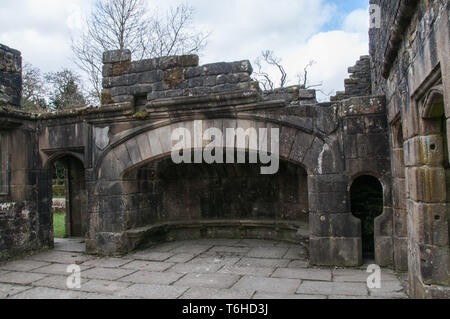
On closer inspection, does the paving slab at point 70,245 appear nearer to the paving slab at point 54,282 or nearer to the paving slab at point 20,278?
the paving slab at point 20,278

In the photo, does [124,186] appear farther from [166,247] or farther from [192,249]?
[192,249]

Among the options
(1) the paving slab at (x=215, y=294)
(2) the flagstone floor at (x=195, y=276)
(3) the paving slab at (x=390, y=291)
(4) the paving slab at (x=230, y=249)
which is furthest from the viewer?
(4) the paving slab at (x=230, y=249)

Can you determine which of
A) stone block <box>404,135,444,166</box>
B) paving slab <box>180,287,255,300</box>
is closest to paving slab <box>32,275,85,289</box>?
paving slab <box>180,287,255,300</box>

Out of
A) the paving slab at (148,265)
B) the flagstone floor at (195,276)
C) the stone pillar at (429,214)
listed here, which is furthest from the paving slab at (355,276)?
the paving slab at (148,265)

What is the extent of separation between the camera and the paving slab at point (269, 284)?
4.39 meters

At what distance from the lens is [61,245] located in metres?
7.65

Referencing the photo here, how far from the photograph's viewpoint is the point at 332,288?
4.37 meters

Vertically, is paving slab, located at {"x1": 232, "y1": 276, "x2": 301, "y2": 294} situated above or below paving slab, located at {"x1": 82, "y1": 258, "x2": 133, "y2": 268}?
below

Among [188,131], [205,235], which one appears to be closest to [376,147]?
[188,131]

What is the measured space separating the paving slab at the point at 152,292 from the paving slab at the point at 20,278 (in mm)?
1531

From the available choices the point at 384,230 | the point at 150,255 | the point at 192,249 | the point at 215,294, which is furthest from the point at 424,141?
the point at 150,255

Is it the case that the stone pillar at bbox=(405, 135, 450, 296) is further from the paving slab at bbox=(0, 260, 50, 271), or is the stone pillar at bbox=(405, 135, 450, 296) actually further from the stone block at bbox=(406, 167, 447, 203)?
the paving slab at bbox=(0, 260, 50, 271)

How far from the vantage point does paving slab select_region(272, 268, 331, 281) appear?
4.85m

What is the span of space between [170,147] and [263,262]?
238cm
